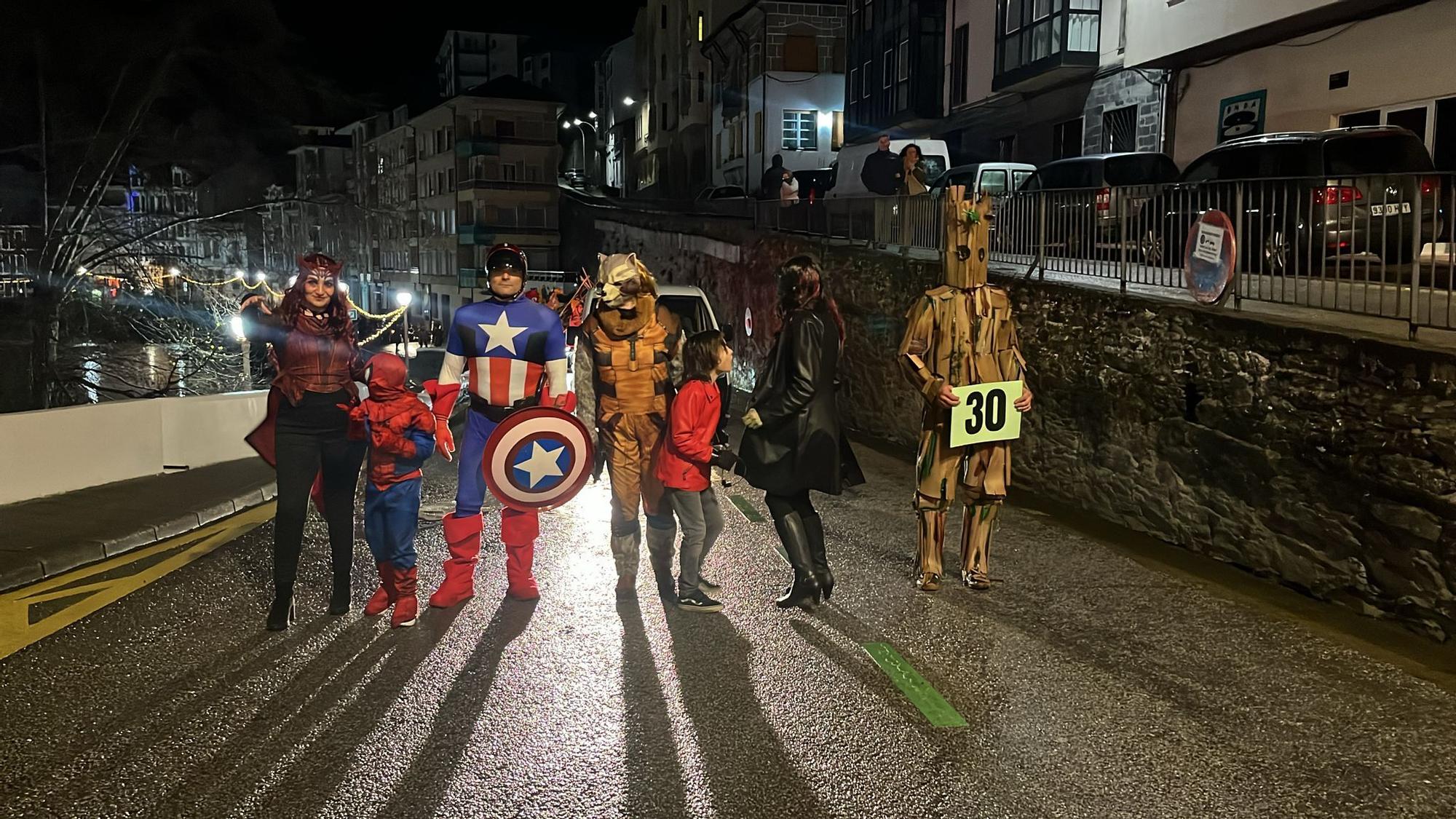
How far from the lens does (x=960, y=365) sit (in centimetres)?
677

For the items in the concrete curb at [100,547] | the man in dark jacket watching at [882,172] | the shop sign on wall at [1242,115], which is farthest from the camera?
the man in dark jacket watching at [882,172]

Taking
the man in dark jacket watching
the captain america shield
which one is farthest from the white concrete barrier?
the man in dark jacket watching

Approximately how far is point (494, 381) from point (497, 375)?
44 mm

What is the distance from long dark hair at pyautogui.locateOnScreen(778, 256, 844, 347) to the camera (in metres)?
6.51

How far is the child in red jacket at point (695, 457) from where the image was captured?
6.21 metres

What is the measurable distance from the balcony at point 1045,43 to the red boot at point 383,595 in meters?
21.1

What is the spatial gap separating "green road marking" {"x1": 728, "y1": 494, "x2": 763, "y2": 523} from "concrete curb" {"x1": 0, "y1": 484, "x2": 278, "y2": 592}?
3733 mm

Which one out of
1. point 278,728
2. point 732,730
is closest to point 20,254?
point 278,728

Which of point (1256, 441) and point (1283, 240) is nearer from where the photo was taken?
point (1256, 441)

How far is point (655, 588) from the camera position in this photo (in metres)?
6.93

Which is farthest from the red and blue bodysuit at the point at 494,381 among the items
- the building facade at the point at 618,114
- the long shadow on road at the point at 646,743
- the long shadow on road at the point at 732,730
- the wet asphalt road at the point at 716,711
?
the building facade at the point at 618,114

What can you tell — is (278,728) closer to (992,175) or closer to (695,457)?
(695,457)

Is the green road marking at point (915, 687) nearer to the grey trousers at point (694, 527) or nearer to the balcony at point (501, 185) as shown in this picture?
the grey trousers at point (694, 527)

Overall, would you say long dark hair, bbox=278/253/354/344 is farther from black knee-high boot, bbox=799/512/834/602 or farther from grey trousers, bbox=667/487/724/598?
black knee-high boot, bbox=799/512/834/602
